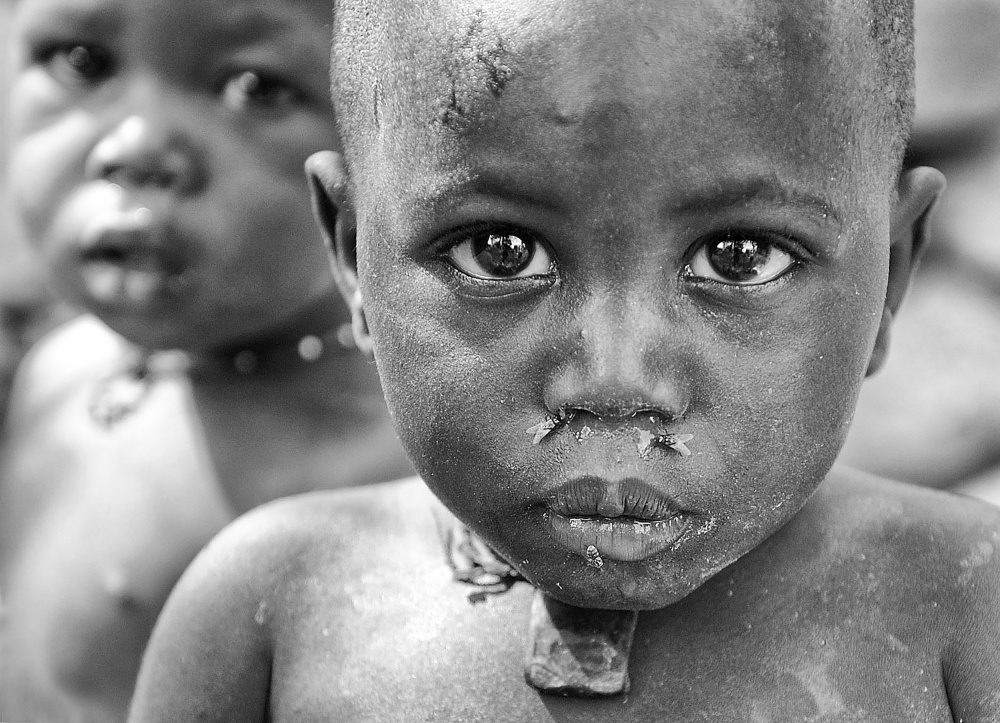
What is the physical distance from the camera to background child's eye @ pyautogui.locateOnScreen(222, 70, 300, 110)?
7.22 feet

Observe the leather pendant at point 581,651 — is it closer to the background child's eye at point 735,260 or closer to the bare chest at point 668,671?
the bare chest at point 668,671

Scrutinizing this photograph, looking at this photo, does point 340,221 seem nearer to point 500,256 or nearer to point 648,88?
point 500,256

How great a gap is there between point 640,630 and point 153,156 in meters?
1.09

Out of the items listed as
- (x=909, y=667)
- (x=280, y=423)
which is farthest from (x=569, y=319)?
(x=280, y=423)

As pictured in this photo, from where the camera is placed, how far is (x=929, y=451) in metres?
3.09

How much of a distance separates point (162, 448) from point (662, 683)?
1234 mm

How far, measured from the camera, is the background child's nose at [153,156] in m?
2.15

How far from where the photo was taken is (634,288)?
49.4 inches

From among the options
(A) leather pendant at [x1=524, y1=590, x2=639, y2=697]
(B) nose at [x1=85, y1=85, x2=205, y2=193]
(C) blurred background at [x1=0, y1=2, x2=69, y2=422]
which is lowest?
(C) blurred background at [x1=0, y1=2, x2=69, y2=422]

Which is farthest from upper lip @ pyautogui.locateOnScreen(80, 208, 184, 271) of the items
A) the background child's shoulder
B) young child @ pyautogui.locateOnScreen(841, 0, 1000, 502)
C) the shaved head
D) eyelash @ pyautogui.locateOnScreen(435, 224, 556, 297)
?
young child @ pyautogui.locateOnScreen(841, 0, 1000, 502)

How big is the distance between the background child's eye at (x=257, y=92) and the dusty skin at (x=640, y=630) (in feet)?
2.56

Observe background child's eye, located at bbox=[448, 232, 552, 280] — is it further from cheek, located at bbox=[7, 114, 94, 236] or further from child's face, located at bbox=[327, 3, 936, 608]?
cheek, located at bbox=[7, 114, 94, 236]

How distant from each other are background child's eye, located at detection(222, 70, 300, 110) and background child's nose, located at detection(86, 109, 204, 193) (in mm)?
99

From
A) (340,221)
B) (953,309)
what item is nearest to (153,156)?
(340,221)
